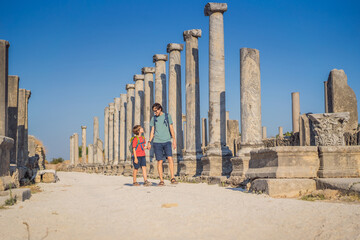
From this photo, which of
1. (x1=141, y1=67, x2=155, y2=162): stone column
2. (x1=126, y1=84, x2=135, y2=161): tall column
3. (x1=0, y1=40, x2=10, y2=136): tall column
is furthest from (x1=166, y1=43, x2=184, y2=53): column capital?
(x1=0, y1=40, x2=10, y2=136): tall column

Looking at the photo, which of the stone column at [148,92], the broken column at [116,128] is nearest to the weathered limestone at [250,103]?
the stone column at [148,92]

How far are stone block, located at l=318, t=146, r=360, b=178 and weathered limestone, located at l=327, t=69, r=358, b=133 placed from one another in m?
4.05

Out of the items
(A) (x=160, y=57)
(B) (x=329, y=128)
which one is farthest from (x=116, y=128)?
(B) (x=329, y=128)

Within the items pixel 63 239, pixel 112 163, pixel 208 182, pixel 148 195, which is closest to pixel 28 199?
pixel 148 195

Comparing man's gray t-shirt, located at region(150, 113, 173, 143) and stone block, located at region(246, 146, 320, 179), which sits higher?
man's gray t-shirt, located at region(150, 113, 173, 143)

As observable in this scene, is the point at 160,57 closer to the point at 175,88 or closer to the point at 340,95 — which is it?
the point at 175,88

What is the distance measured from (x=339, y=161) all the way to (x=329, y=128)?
2.79 ft

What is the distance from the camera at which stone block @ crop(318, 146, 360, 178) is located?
25.0 feet

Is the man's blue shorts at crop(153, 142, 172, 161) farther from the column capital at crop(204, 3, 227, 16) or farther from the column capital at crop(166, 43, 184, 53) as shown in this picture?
the column capital at crop(166, 43, 184, 53)

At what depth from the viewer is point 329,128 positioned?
8.31 m

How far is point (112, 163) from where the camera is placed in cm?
3131

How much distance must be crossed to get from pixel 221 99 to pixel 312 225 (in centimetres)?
909

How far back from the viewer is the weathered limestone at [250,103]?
36.0 feet

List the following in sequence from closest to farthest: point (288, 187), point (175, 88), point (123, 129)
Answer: point (288, 187) → point (175, 88) → point (123, 129)
